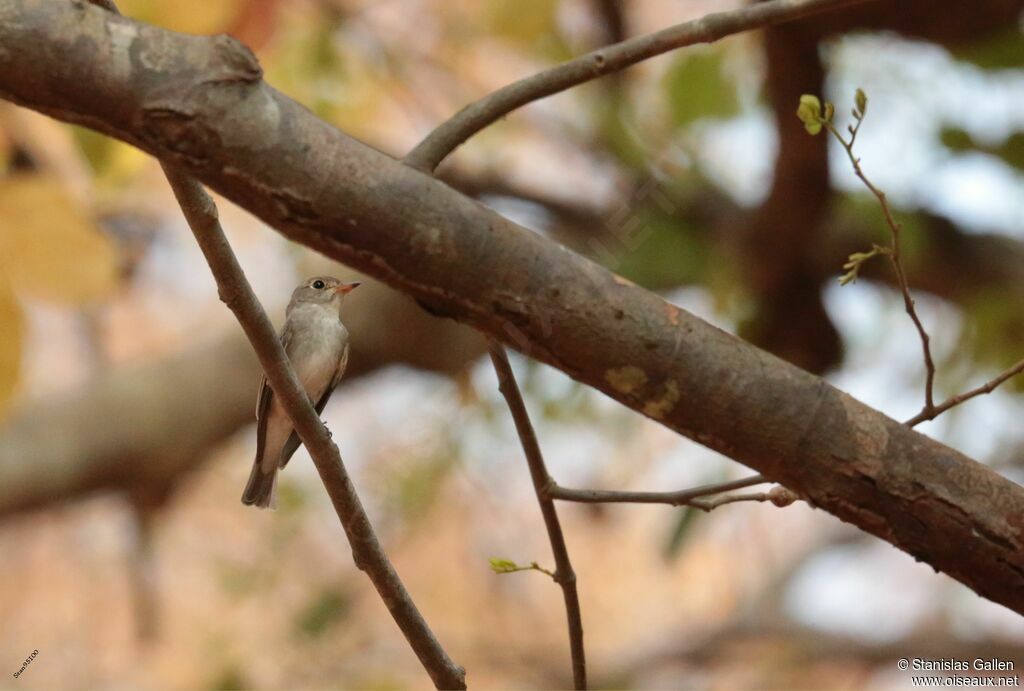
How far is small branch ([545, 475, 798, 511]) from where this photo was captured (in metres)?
1.24

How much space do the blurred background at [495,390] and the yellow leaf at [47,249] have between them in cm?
29

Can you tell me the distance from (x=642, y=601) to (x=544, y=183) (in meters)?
1.95

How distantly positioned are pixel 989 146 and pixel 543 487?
6.47 feet

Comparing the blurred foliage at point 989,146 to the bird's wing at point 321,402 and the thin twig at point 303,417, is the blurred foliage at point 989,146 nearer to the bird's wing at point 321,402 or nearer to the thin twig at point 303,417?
the bird's wing at point 321,402

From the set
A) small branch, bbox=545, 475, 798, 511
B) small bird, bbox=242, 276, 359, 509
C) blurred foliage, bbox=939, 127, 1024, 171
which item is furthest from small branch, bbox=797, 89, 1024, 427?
blurred foliage, bbox=939, 127, 1024, 171

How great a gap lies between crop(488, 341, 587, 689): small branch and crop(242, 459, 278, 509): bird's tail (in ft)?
1.84

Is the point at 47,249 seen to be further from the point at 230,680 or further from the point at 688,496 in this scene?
the point at 230,680

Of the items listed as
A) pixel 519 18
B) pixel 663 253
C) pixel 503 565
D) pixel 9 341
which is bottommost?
pixel 9 341

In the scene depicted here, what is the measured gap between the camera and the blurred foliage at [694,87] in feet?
9.70

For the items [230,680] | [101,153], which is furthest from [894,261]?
[230,680]

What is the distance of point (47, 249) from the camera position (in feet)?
5.17

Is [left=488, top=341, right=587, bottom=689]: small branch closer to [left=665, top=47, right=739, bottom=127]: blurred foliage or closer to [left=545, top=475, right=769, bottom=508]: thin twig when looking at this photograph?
[left=545, top=475, right=769, bottom=508]: thin twig

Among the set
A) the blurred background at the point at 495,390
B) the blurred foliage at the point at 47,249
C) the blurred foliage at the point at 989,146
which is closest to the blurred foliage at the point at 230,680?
the blurred background at the point at 495,390

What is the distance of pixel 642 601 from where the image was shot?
17.2 feet
